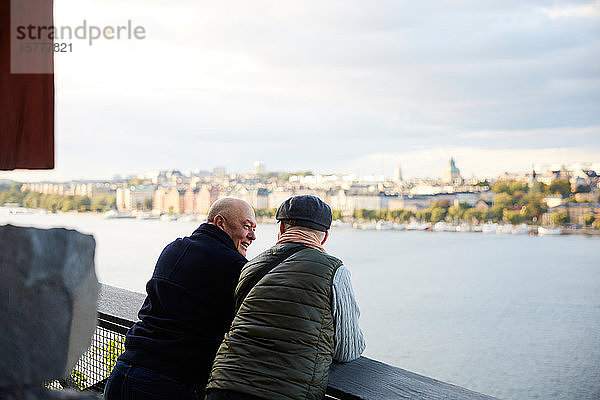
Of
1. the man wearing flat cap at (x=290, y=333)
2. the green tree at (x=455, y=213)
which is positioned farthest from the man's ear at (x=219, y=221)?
the green tree at (x=455, y=213)

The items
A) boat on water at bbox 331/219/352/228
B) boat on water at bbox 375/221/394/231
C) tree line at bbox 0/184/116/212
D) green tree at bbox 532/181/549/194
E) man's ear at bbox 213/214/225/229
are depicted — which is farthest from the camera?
green tree at bbox 532/181/549/194

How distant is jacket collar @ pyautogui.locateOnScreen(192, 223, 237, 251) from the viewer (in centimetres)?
183

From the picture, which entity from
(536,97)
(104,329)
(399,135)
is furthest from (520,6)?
(104,329)

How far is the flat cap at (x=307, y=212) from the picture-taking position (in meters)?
1.71

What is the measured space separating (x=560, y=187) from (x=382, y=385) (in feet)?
116

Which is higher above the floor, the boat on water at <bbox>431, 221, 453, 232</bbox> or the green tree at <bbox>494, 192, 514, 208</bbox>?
the green tree at <bbox>494, 192, 514, 208</bbox>

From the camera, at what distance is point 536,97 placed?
191 feet

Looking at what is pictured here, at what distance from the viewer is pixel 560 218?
110 ft

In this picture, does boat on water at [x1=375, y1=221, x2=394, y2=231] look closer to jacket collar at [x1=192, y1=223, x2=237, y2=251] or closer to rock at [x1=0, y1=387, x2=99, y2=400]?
jacket collar at [x1=192, y1=223, x2=237, y2=251]

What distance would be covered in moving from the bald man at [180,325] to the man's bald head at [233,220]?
0.19 meters

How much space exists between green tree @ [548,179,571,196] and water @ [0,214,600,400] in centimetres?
409

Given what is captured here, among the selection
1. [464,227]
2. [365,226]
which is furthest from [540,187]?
[365,226]

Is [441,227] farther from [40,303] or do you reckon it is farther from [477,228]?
[40,303]

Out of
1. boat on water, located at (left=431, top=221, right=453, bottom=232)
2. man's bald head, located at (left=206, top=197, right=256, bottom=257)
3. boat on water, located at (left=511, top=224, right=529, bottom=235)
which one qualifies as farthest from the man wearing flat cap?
boat on water, located at (left=511, top=224, right=529, bottom=235)
